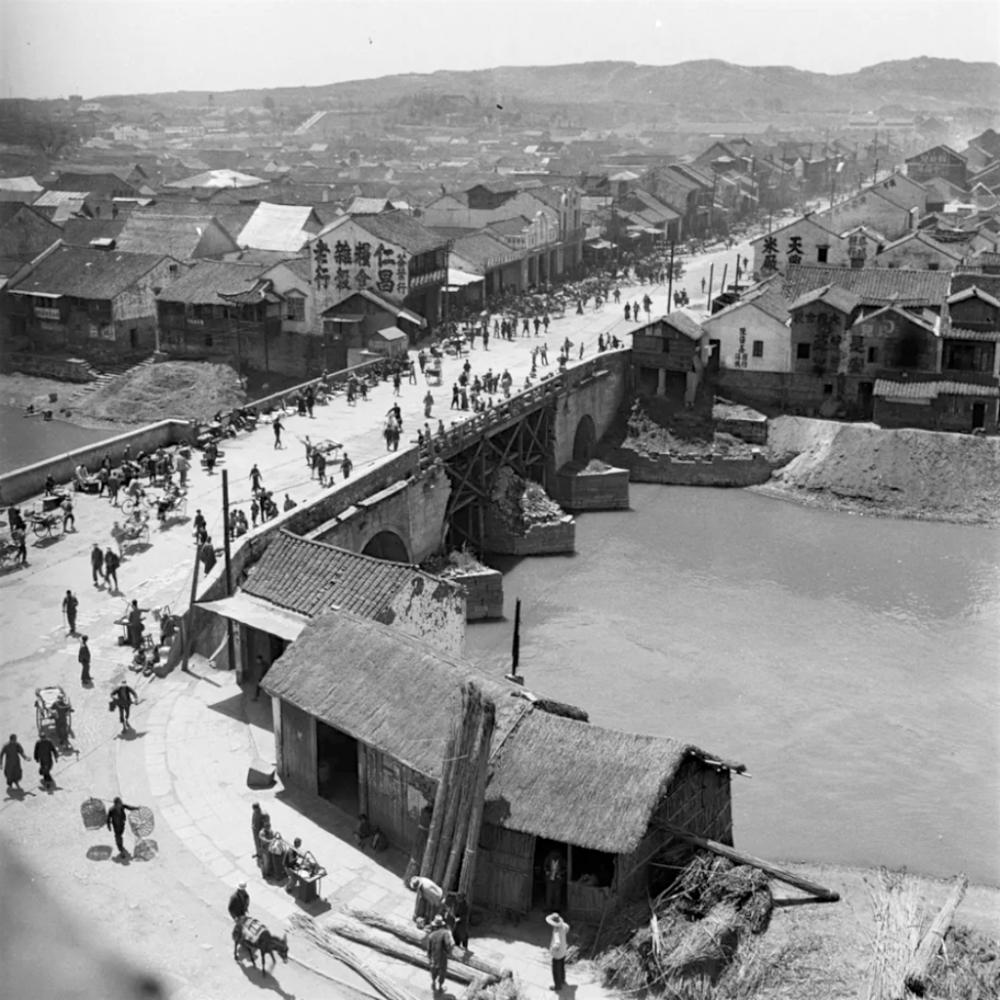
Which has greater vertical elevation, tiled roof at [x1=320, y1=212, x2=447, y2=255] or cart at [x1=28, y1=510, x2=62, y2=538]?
tiled roof at [x1=320, y1=212, x2=447, y2=255]

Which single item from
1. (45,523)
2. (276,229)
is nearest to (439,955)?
(45,523)

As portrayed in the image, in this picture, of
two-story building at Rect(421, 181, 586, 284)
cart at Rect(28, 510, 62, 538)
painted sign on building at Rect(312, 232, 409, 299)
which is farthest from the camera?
two-story building at Rect(421, 181, 586, 284)

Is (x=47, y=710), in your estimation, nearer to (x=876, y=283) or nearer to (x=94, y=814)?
(x=94, y=814)

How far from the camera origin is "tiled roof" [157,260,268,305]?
205 feet

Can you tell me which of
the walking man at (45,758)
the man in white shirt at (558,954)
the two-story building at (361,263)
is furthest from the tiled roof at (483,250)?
the man in white shirt at (558,954)

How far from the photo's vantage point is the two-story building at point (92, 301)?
209 feet

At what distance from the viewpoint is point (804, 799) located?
2823cm

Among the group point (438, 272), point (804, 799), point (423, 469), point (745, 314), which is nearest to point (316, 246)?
point (438, 272)

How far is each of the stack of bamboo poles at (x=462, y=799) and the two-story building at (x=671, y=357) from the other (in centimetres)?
3818

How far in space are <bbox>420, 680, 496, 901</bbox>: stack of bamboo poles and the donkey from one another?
2.81 meters

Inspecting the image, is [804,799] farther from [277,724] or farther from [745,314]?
[745,314]

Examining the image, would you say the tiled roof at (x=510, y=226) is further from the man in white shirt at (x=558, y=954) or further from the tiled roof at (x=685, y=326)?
the man in white shirt at (x=558, y=954)

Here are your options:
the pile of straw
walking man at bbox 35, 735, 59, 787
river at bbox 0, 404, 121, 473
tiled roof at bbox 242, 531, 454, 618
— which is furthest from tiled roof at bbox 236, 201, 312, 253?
the pile of straw

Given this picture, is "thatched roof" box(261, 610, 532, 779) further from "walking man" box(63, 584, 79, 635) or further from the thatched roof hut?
"walking man" box(63, 584, 79, 635)
